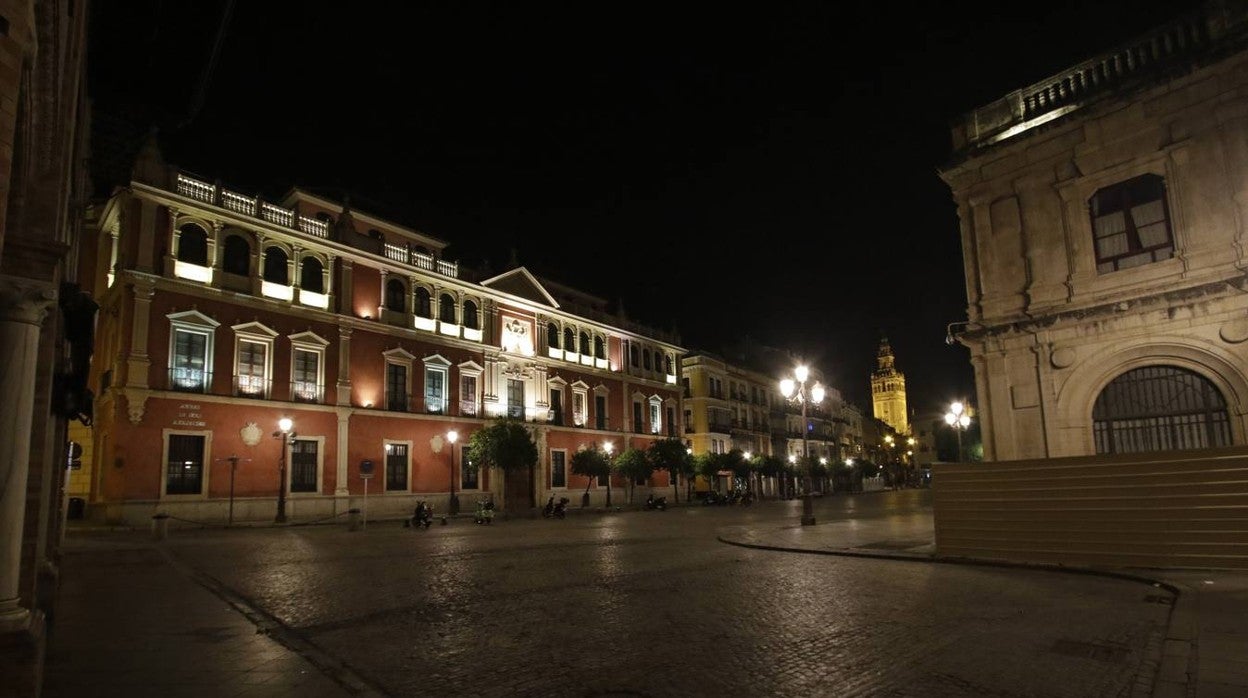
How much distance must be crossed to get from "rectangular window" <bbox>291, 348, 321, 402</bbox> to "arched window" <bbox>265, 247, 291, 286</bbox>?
10.1 ft

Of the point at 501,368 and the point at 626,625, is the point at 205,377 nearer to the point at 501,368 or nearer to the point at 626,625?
the point at 501,368

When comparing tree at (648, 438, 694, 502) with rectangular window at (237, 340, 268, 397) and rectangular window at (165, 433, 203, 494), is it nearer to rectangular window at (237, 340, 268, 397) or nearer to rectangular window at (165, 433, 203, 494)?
rectangular window at (237, 340, 268, 397)

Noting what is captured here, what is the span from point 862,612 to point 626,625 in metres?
2.62

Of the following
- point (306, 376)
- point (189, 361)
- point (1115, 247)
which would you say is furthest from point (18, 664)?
point (306, 376)

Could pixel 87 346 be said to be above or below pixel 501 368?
below

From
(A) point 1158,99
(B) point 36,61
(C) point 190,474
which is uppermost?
(A) point 1158,99

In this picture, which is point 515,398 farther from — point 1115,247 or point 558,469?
point 1115,247

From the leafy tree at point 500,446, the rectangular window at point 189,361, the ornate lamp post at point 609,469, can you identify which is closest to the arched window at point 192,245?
the rectangular window at point 189,361

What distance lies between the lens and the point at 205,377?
27.4 m

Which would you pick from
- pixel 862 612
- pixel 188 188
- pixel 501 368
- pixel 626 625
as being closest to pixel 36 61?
pixel 626 625

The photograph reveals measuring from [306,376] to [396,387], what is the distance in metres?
4.71

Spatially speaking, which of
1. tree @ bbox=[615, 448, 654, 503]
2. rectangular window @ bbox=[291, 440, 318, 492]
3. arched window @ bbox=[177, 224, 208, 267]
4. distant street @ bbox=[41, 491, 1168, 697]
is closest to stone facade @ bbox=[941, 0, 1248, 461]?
distant street @ bbox=[41, 491, 1168, 697]

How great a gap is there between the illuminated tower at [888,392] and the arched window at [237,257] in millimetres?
110296

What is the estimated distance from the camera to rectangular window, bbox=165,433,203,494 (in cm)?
2589
